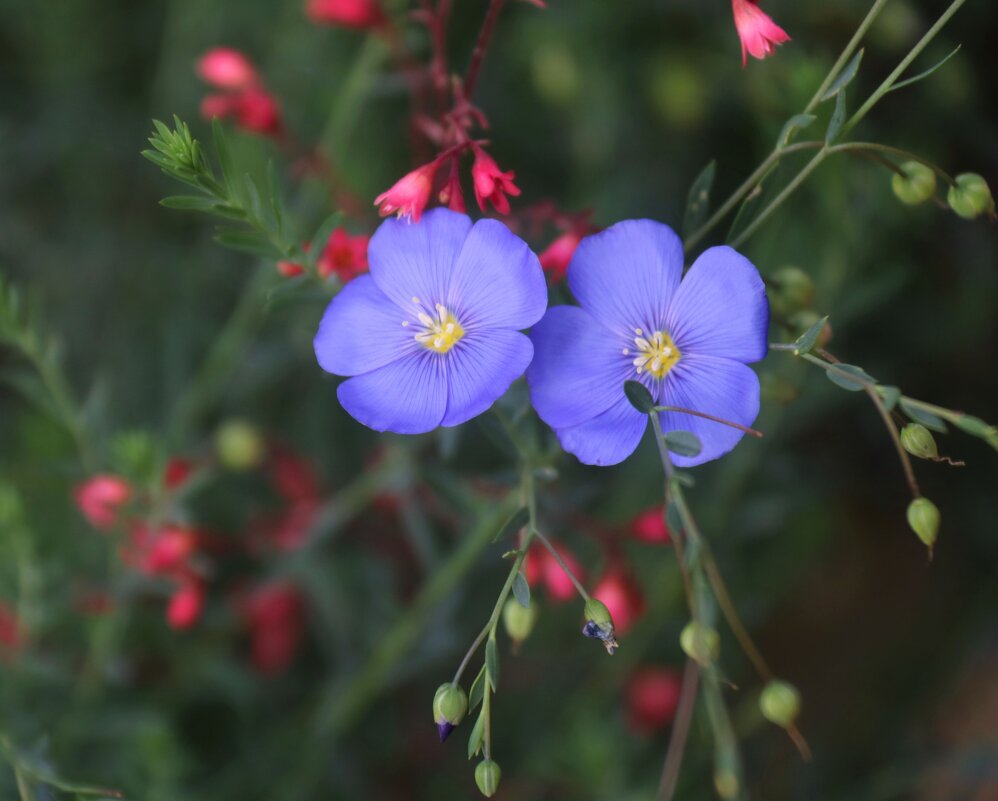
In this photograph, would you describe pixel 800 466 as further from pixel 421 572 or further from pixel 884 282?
pixel 421 572

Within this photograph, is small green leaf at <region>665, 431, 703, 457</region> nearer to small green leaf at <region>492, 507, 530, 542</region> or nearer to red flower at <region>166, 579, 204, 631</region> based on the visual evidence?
small green leaf at <region>492, 507, 530, 542</region>

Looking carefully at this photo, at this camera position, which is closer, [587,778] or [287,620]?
→ [587,778]

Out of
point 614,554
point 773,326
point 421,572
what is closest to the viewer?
point 773,326

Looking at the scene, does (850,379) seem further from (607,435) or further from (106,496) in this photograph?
(106,496)

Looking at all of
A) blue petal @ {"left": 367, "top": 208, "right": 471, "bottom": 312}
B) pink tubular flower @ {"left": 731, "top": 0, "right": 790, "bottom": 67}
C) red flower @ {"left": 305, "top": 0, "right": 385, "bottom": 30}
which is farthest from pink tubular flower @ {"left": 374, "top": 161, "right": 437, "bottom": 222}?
red flower @ {"left": 305, "top": 0, "right": 385, "bottom": 30}

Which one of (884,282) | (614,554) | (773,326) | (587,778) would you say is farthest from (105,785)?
(884,282)

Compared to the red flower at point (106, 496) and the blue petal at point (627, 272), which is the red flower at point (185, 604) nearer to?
the red flower at point (106, 496)

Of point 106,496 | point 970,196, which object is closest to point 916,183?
point 970,196
